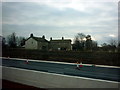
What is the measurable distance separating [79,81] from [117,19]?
1.22 meters

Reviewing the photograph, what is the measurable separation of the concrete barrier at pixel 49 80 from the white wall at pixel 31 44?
1.97 ft

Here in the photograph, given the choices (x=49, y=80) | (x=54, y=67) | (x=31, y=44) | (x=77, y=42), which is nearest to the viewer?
(x=49, y=80)

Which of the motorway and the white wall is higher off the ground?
the white wall

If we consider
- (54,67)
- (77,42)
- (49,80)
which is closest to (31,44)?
(54,67)

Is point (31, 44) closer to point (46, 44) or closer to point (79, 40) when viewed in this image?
point (46, 44)

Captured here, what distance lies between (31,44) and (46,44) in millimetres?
414

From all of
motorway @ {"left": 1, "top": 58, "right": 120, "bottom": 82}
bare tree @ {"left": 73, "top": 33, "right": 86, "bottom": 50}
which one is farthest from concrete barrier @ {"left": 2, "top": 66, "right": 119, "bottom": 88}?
bare tree @ {"left": 73, "top": 33, "right": 86, "bottom": 50}

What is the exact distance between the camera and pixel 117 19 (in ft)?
6.08

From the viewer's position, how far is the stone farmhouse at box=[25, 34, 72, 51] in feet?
9.80

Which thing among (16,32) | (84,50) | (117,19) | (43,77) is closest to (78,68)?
(84,50)

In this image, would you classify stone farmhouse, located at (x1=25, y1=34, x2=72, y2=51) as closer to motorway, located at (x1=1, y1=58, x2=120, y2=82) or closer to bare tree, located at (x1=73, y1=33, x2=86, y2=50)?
bare tree, located at (x1=73, y1=33, x2=86, y2=50)

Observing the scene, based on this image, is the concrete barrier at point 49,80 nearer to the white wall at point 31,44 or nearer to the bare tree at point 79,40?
→ the white wall at point 31,44

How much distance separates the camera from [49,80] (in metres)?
2.37

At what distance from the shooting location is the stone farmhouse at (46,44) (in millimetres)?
2986
